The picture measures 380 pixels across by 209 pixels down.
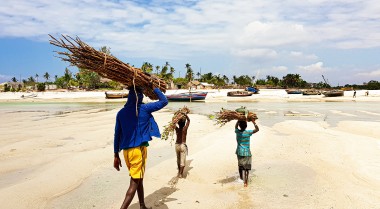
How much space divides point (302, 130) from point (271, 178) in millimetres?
8071

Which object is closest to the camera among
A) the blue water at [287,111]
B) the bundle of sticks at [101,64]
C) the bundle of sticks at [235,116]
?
the bundle of sticks at [101,64]

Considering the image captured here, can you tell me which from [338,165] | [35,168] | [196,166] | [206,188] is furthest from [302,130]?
[35,168]

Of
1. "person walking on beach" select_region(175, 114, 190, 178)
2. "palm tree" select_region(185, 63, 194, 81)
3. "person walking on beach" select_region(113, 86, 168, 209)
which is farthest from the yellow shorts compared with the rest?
"palm tree" select_region(185, 63, 194, 81)

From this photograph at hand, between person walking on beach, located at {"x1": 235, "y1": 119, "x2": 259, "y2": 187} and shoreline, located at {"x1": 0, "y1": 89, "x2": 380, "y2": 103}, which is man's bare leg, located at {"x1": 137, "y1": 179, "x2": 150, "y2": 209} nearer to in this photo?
person walking on beach, located at {"x1": 235, "y1": 119, "x2": 259, "y2": 187}

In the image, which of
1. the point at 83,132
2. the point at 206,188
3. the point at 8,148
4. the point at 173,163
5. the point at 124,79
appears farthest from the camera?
the point at 83,132

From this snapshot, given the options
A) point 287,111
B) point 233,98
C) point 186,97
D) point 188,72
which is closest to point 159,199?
point 287,111

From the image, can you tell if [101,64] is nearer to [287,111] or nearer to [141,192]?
[141,192]

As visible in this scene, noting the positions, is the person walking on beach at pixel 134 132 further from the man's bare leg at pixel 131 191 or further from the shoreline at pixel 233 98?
the shoreline at pixel 233 98

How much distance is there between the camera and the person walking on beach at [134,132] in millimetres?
4586

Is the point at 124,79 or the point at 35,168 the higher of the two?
the point at 124,79

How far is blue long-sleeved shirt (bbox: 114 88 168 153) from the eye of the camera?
4594 millimetres

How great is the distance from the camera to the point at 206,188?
662 cm

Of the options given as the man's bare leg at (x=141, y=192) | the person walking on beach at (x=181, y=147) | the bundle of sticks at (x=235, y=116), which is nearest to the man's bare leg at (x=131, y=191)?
the man's bare leg at (x=141, y=192)

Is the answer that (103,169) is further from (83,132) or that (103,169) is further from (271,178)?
(83,132)
